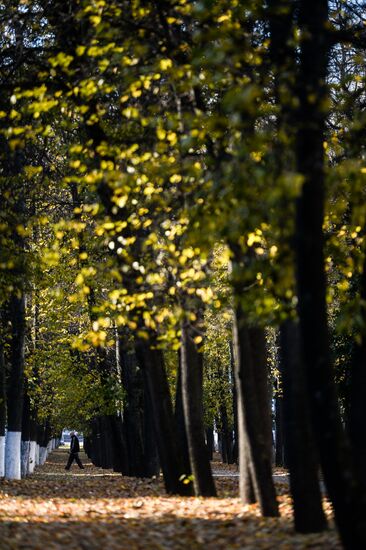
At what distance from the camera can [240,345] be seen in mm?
10945

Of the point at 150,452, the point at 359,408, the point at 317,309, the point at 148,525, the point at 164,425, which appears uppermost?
the point at 317,309

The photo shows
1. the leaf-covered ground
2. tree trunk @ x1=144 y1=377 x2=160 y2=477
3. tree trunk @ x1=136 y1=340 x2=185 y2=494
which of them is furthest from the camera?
tree trunk @ x1=144 y1=377 x2=160 y2=477

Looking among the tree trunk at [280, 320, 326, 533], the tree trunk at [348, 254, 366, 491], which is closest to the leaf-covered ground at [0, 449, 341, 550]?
the tree trunk at [280, 320, 326, 533]

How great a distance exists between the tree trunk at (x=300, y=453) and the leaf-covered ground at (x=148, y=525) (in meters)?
0.21

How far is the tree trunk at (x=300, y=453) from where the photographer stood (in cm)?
928

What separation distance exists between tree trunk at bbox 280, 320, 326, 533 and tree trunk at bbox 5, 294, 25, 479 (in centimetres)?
1385

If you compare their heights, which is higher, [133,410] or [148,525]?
[133,410]

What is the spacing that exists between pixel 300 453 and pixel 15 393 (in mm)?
15249

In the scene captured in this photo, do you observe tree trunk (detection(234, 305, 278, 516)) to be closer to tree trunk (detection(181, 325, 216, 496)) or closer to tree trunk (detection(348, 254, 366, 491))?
tree trunk (detection(181, 325, 216, 496))

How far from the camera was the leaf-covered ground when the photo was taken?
30.1 ft

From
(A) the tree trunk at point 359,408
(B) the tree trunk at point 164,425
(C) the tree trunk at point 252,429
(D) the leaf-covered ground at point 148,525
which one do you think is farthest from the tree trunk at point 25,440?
(A) the tree trunk at point 359,408

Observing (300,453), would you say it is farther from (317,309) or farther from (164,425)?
(164,425)

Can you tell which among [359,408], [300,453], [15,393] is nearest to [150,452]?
[15,393]

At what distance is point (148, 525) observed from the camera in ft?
35.4
